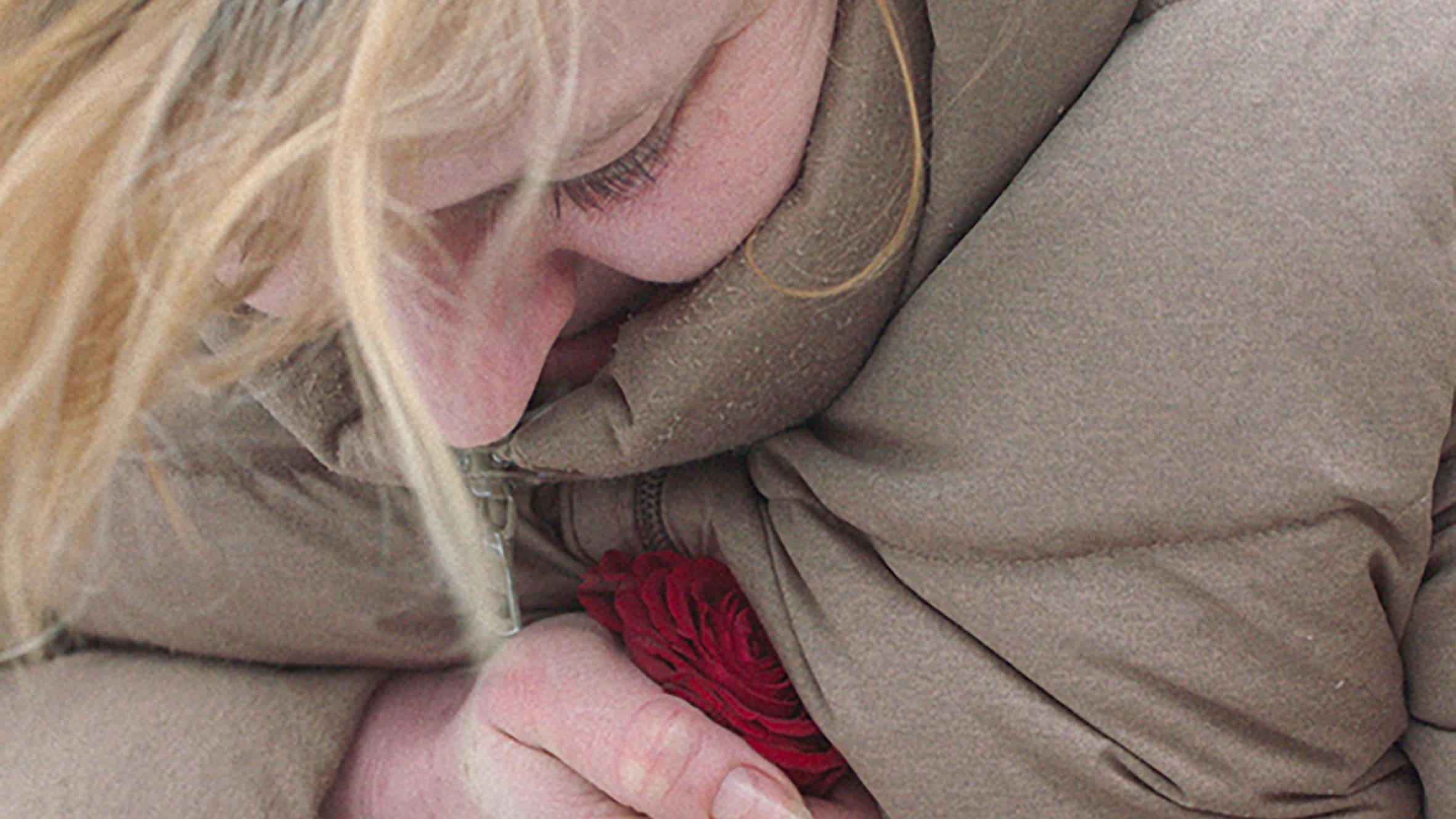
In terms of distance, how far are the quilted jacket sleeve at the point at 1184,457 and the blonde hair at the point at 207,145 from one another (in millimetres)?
194

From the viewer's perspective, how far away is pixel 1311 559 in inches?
19.0

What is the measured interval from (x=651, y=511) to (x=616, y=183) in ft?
0.79

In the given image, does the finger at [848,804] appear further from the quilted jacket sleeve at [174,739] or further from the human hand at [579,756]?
the quilted jacket sleeve at [174,739]

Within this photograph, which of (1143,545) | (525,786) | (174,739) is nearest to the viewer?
(1143,545)

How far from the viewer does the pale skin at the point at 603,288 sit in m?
0.43

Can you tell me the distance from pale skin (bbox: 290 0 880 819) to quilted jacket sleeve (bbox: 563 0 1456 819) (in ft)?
0.26

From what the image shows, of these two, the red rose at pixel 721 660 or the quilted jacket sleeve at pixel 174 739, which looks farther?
the quilted jacket sleeve at pixel 174 739

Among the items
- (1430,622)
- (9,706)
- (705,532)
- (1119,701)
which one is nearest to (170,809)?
(9,706)

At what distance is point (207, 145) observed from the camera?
0.39 metres

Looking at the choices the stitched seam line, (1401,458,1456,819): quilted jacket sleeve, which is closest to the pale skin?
the stitched seam line

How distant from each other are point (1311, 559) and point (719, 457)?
277mm

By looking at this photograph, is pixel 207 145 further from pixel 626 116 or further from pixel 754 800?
pixel 754 800

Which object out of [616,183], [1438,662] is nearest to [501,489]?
[616,183]

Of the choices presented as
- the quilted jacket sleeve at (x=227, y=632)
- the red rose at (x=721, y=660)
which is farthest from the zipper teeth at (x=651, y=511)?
the quilted jacket sleeve at (x=227, y=632)
